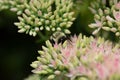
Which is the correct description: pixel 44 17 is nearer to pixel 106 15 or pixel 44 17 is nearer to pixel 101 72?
pixel 106 15

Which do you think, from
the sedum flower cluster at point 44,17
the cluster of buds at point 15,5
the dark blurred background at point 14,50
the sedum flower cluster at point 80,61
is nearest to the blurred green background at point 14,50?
the dark blurred background at point 14,50

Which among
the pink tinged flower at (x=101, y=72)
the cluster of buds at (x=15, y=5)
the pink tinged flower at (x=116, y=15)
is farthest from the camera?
the cluster of buds at (x=15, y=5)

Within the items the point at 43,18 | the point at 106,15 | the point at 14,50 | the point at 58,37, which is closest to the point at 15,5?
the point at 43,18

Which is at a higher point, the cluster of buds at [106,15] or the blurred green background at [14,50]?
the blurred green background at [14,50]

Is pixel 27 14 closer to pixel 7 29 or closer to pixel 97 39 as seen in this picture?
pixel 97 39

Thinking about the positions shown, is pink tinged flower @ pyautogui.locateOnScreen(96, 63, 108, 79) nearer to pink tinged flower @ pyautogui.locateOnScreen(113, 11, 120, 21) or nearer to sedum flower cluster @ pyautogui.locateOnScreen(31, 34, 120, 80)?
sedum flower cluster @ pyautogui.locateOnScreen(31, 34, 120, 80)

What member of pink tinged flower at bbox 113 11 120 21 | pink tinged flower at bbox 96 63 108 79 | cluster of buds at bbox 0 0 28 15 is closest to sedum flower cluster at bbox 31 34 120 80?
pink tinged flower at bbox 96 63 108 79

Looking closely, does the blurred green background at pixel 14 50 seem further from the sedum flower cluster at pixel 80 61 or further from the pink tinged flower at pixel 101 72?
the pink tinged flower at pixel 101 72
